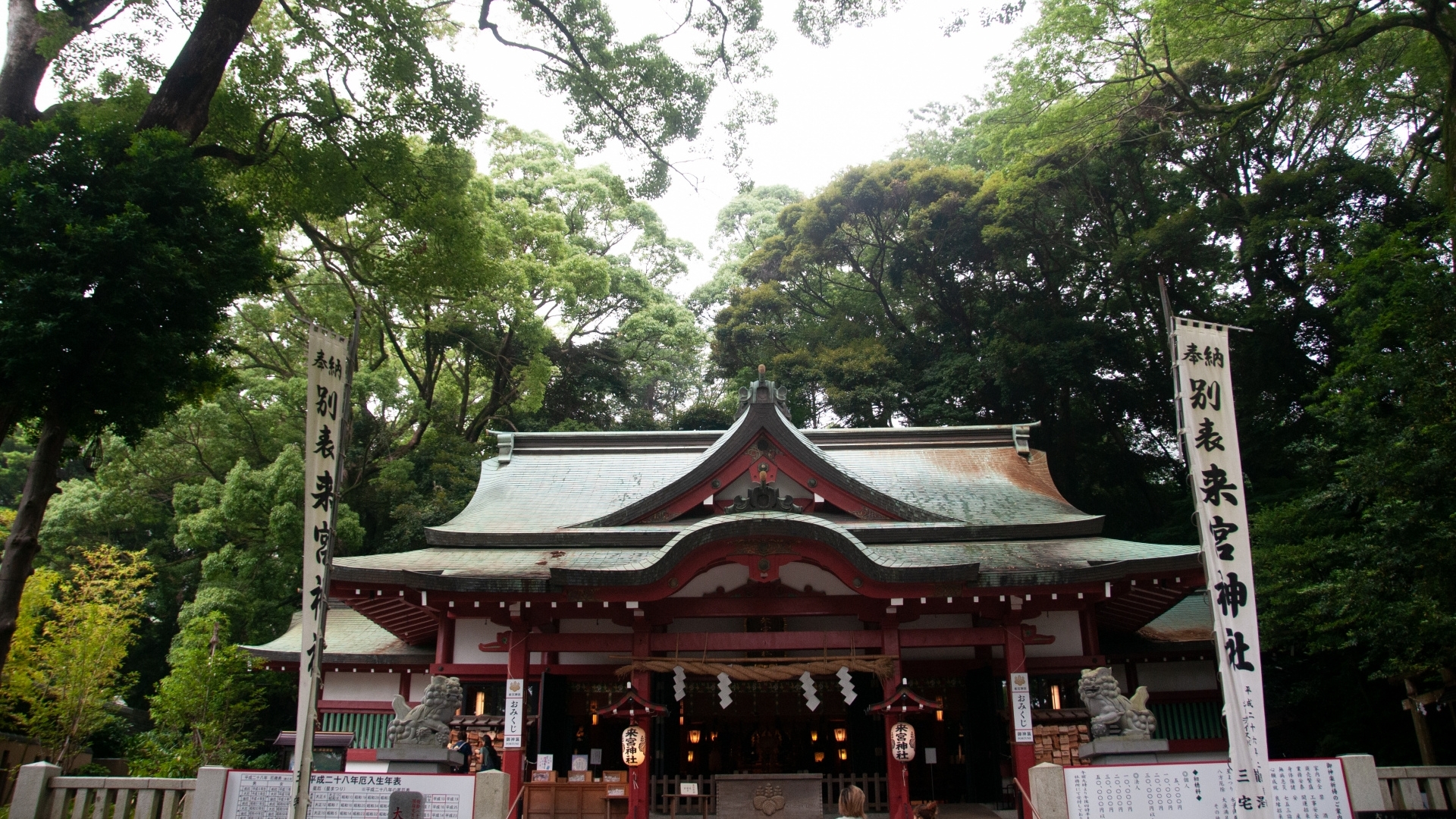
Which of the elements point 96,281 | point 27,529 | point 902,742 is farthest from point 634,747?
point 96,281

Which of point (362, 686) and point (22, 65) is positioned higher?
point (22, 65)

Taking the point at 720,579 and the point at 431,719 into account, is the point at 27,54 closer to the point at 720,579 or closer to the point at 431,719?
the point at 431,719

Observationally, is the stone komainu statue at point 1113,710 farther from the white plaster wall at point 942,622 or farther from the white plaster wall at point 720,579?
the white plaster wall at point 720,579

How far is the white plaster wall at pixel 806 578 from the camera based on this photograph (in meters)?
11.1

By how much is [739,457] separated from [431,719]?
523 cm

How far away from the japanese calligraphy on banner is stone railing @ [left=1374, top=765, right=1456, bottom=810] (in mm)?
3446

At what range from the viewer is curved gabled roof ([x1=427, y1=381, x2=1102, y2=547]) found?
11977 mm

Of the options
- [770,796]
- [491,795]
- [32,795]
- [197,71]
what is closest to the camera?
[32,795]

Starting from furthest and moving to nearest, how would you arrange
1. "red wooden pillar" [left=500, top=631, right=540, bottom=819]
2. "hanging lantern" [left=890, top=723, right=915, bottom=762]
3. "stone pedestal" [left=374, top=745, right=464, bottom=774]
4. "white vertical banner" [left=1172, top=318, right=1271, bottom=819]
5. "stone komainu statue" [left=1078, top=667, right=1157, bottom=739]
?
"red wooden pillar" [left=500, top=631, right=540, bottom=819], "hanging lantern" [left=890, top=723, right=915, bottom=762], "stone pedestal" [left=374, top=745, right=464, bottom=774], "stone komainu statue" [left=1078, top=667, right=1157, bottom=739], "white vertical banner" [left=1172, top=318, right=1271, bottom=819]

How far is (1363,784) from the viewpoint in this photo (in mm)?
7008

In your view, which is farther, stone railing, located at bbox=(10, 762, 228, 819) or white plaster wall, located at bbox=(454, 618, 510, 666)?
white plaster wall, located at bbox=(454, 618, 510, 666)

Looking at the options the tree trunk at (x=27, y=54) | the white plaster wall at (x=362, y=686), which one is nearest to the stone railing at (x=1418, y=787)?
the white plaster wall at (x=362, y=686)

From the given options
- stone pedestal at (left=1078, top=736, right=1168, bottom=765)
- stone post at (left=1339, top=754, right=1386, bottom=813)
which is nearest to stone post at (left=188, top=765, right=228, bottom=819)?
stone pedestal at (left=1078, top=736, right=1168, bottom=765)

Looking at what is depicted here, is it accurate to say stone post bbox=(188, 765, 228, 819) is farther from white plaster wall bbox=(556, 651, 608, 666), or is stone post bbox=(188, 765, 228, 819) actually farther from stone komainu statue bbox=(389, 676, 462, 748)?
white plaster wall bbox=(556, 651, 608, 666)
